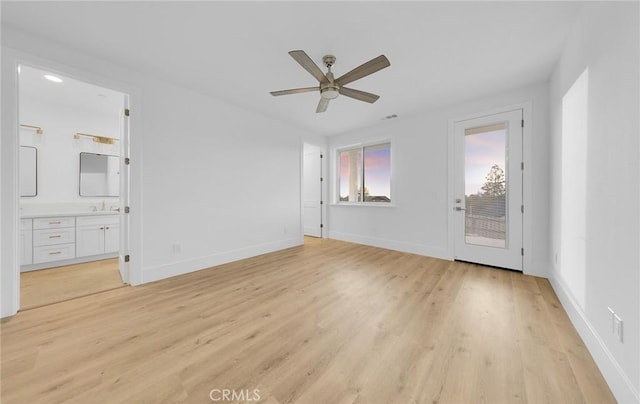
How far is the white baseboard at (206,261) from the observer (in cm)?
286

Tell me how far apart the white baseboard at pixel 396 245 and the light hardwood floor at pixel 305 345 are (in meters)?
1.09

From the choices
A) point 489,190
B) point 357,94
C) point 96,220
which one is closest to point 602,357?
point 489,190

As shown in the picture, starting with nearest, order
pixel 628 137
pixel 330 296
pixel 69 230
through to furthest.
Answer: pixel 628 137 < pixel 330 296 < pixel 69 230

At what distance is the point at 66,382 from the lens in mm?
1292

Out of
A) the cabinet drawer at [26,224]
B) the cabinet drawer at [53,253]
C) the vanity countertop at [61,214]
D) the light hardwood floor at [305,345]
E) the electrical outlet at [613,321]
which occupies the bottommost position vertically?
the light hardwood floor at [305,345]

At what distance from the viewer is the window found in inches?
193

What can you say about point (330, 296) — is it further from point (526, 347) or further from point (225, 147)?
point (225, 147)

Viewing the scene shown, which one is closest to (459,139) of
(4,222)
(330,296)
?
(330,296)

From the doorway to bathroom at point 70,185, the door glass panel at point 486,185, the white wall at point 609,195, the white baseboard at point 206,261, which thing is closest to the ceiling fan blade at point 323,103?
the white wall at point 609,195

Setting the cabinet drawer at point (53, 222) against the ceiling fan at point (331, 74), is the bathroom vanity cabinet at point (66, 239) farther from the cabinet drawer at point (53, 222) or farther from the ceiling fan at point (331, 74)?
the ceiling fan at point (331, 74)

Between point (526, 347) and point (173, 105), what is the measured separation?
4.49 meters

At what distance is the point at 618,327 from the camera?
121 centimetres

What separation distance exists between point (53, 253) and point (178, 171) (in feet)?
7.66

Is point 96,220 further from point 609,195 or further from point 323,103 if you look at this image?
point 609,195
